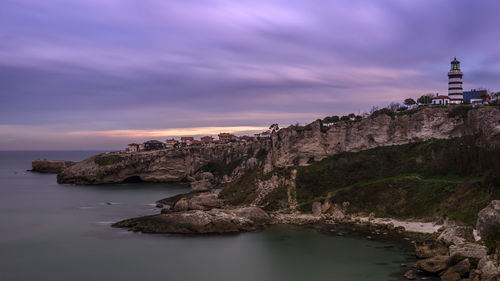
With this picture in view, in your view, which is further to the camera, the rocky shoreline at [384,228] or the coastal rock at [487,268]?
the rocky shoreline at [384,228]

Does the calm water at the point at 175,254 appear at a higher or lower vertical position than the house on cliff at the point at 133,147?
lower

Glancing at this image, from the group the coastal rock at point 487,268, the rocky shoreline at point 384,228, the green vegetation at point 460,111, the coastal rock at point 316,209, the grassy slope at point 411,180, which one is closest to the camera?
the coastal rock at point 487,268

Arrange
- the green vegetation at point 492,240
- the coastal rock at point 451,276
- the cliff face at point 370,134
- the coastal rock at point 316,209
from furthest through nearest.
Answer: the cliff face at point 370,134
the coastal rock at point 316,209
the coastal rock at point 451,276
the green vegetation at point 492,240

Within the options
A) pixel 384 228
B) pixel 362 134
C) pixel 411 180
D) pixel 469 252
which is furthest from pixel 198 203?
pixel 469 252

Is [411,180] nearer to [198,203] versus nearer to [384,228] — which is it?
[384,228]

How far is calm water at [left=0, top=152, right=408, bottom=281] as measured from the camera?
3381 cm

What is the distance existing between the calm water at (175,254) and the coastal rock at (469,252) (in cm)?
458

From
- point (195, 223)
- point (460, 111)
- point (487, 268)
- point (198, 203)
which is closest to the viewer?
point (487, 268)

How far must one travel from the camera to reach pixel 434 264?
102 ft

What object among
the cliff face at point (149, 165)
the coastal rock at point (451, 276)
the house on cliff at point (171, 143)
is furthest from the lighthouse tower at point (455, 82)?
the house on cliff at point (171, 143)

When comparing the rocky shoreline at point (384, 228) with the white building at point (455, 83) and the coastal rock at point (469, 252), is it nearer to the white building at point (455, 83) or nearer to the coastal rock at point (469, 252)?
the coastal rock at point (469, 252)

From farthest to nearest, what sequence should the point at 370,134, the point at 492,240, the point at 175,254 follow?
1. the point at 370,134
2. the point at 175,254
3. the point at 492,240

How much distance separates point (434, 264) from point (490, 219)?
5.66 meters

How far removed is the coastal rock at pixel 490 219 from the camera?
A: 3148 cm
